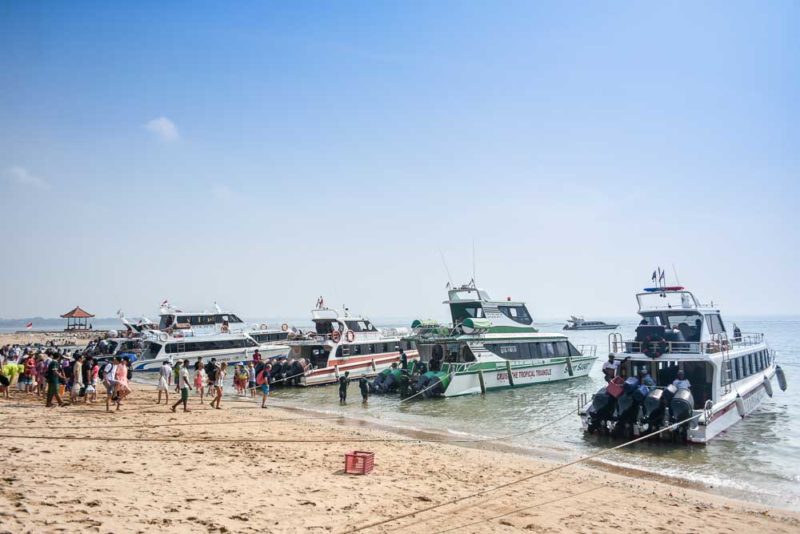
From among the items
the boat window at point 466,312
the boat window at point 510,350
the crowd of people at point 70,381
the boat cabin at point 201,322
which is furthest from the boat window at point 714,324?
the boat cabin at point 201,322

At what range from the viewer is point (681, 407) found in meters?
15.7

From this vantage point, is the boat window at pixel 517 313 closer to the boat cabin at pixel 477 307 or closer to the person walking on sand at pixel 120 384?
the boat cabin at pixel 477 307

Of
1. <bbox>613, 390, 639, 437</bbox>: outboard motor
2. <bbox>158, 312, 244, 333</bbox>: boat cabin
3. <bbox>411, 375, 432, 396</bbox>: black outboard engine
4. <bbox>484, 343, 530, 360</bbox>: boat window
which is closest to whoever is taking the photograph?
<bbox>613, 390, 639, 437</bbox>: outboard motor

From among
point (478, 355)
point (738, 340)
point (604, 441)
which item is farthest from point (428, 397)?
point (738, 340)

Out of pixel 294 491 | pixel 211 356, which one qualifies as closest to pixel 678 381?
pixel 294 491

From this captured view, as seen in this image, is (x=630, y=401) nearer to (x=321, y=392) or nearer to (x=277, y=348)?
(x=321, y=392)

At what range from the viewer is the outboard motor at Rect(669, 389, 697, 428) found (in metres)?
15.6

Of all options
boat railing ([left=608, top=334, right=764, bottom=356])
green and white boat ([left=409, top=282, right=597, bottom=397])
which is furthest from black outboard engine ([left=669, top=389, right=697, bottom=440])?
green and white boat ([left=409, top=282, right=597, bottom=397])

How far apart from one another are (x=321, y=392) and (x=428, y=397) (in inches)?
241

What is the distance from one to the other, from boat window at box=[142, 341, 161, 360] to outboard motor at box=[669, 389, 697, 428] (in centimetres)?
3329

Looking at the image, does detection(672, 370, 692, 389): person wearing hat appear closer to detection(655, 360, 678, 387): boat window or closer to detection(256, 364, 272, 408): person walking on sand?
detection(655, 360, 678, 387): boat window

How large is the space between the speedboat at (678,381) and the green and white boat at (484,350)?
8.54m

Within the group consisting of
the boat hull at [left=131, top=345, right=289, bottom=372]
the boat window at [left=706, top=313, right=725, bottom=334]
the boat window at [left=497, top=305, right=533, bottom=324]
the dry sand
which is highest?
the boat window at [left=497, top=305, right=533, bottom=324]

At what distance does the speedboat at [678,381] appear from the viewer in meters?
16.0
